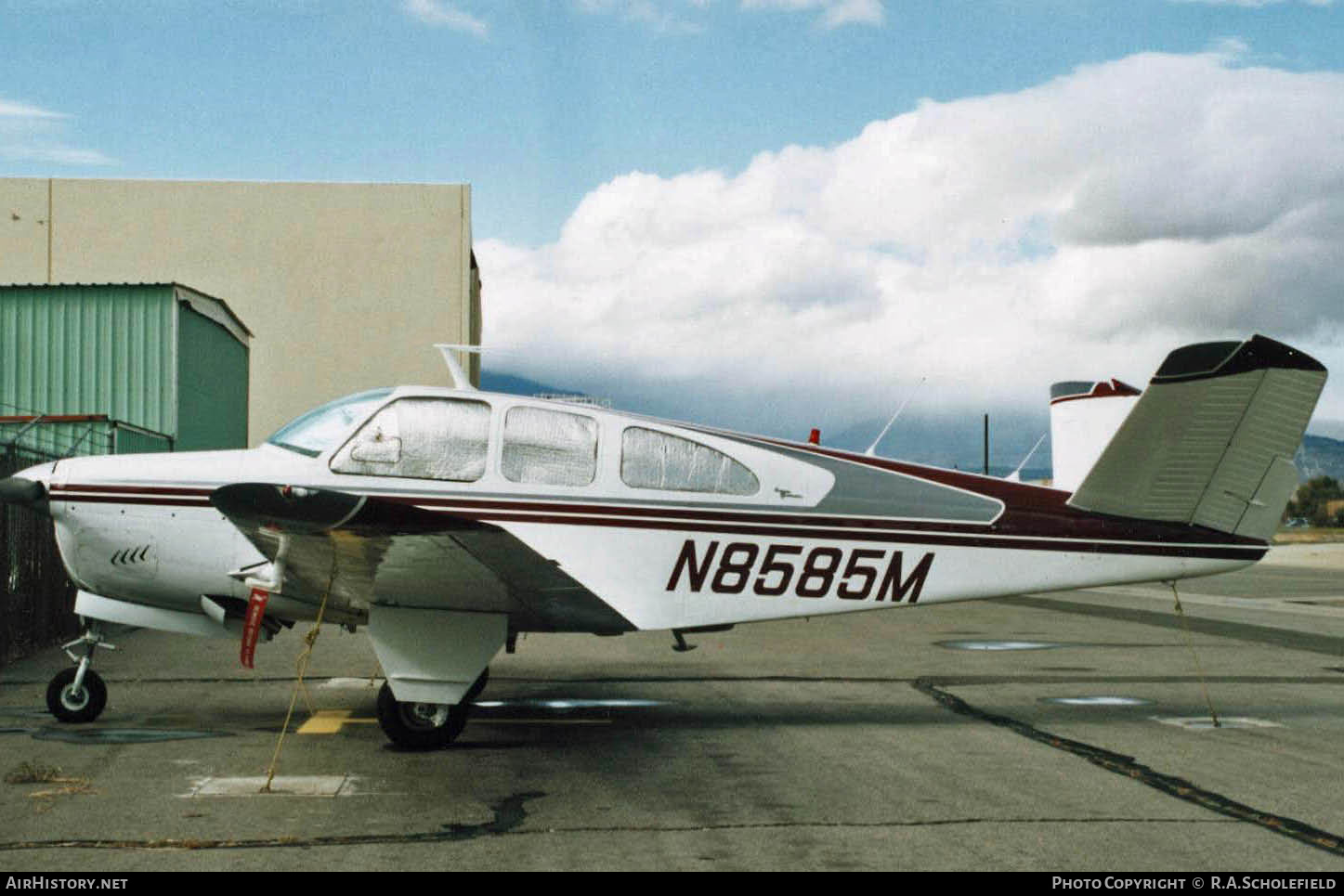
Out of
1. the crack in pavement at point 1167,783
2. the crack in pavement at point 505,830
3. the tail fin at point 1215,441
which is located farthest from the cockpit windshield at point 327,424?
the crack in pavement at point 1167,783

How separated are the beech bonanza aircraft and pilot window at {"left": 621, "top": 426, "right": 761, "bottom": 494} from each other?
1 centimetres

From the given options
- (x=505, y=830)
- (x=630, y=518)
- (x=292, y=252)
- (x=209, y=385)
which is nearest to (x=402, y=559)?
(x=630, y=518)

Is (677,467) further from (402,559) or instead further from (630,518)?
(402,559)

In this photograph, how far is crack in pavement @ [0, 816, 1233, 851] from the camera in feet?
18.4

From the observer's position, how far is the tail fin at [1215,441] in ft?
26.9

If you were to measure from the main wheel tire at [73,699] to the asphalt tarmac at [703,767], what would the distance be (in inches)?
4.7

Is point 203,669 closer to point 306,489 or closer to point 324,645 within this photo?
point 324,645

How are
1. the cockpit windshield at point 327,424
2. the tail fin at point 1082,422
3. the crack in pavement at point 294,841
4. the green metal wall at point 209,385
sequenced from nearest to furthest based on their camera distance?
the crack in pavement at point 294,841 → the cockpit windshield at point 327,424 → the tail fin at point 1082,422 → the green metal wall at point 209,385

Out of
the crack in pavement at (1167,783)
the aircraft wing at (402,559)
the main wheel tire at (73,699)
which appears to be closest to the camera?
the crack in pavement at (1167,783)

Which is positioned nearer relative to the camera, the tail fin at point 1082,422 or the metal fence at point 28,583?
the tail fin at point 1082,422

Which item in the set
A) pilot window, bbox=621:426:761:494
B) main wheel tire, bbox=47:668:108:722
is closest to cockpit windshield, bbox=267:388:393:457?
pilot window, bbox=621:426:761:494

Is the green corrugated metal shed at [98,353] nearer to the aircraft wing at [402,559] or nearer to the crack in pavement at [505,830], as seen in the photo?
the aircraft wing at [402,559]

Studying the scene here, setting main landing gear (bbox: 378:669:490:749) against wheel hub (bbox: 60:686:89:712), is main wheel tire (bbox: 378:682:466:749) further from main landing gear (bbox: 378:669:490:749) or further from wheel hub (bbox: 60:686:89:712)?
wheel hub (bbox: 60:686:89:712)

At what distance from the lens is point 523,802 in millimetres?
6605
